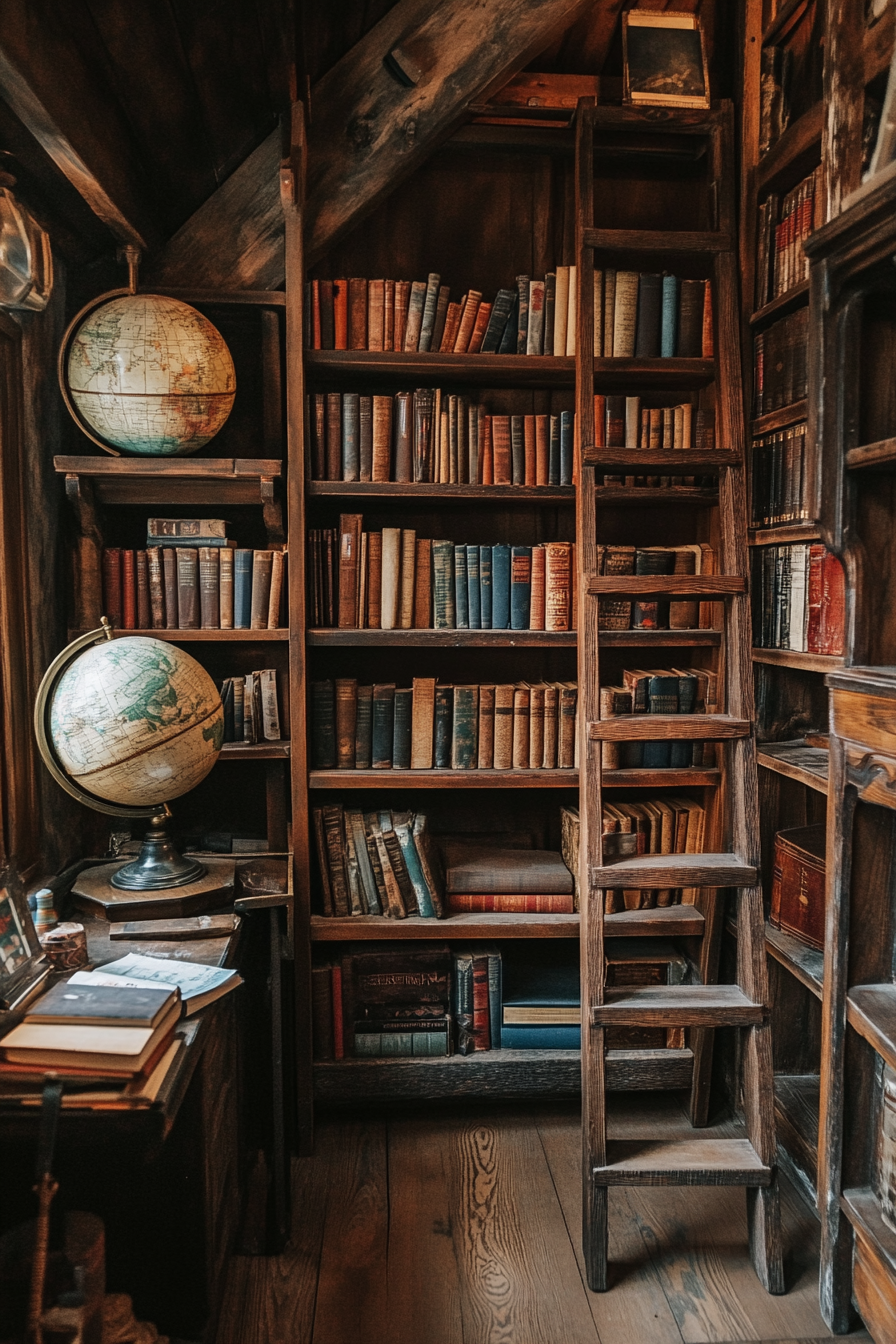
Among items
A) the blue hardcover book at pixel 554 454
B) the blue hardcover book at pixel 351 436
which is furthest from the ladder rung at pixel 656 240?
the blue hardcover book at pixel 351 436

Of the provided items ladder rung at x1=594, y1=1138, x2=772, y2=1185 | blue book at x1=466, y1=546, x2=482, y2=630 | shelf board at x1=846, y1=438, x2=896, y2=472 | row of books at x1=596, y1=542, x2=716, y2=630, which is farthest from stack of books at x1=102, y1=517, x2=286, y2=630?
ladder rung at x1=594, y1=1138, x2=772, y2=1185

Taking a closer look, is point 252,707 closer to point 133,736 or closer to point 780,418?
point 133,736

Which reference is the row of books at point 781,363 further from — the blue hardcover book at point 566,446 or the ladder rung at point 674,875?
the ladder rung at point 674,875

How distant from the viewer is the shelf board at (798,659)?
1982mm

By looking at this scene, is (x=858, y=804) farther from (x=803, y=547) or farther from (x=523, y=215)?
(x=523, y=215)

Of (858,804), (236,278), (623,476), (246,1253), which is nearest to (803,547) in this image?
(623,476)

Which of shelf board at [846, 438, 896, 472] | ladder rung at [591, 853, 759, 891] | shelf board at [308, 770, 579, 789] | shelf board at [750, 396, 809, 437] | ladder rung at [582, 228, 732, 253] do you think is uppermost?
ladder rung at [582, 228, 732, 253]

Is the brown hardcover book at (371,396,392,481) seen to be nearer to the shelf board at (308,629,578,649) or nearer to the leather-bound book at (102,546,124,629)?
the shelf board at (308,629,578,649)

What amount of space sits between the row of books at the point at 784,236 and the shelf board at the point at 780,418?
27cm

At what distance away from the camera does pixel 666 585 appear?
203 cm

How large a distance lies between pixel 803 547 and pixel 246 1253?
77.5 inches

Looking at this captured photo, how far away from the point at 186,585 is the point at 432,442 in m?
0.71

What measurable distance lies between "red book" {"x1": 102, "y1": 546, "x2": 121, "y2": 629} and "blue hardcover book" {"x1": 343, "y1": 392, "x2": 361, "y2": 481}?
60cm

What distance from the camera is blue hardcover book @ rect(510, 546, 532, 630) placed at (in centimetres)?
236
